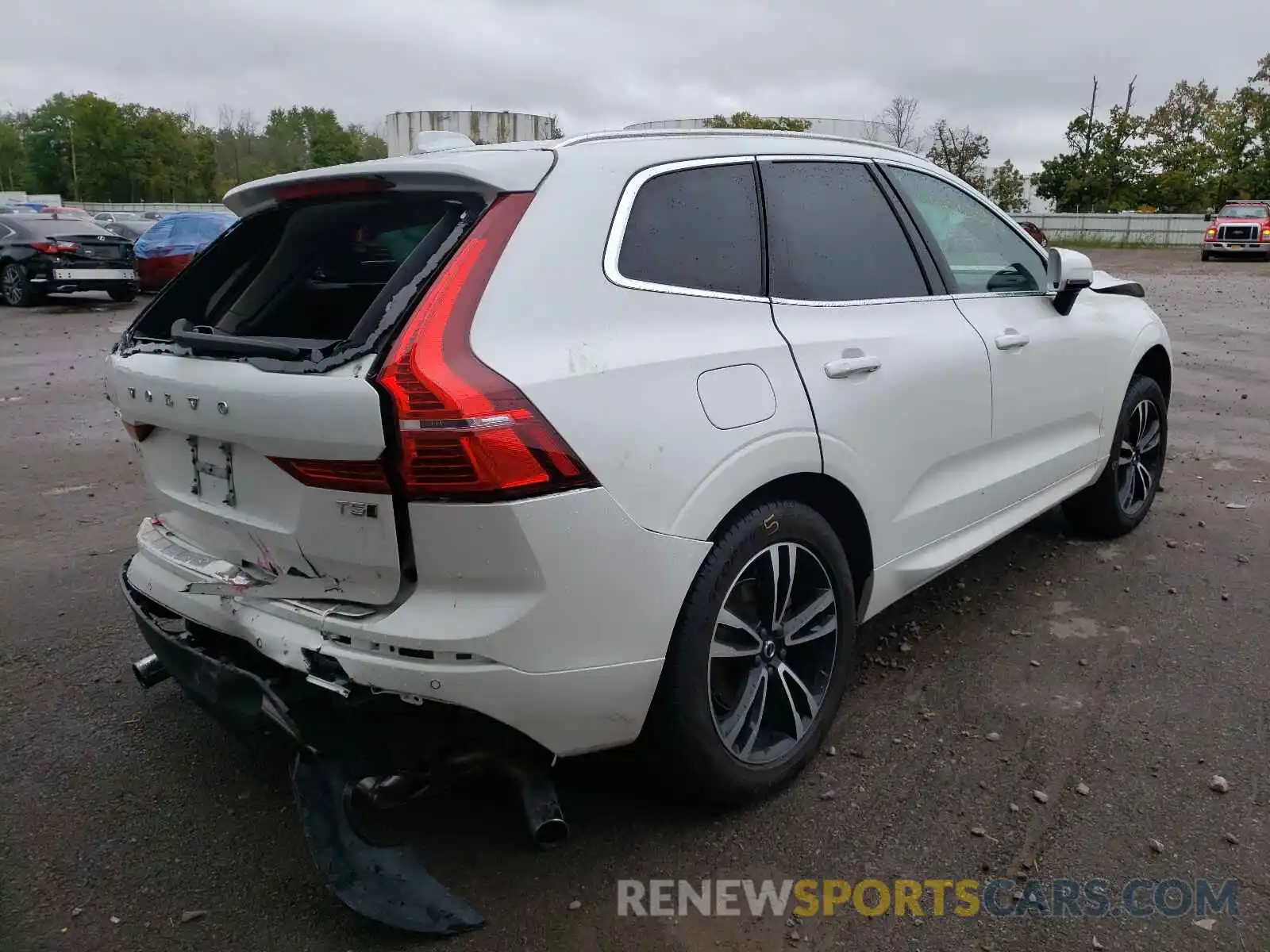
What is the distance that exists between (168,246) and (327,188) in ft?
58.1

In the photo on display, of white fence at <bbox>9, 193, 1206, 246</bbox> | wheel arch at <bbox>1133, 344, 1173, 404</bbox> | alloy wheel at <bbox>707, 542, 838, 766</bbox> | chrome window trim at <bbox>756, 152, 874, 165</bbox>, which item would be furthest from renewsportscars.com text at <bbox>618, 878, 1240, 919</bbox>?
white fence at <bbox>9, 193, 1206, 246</bbox>

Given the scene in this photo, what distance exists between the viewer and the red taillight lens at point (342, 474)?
2262 mm

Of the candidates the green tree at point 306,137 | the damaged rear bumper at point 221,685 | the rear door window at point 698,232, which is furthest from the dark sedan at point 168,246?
the green tree at point 306,137

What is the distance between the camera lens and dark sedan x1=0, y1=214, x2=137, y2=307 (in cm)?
1744

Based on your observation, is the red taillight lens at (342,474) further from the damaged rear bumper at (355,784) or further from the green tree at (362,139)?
the green tree at (362,139)

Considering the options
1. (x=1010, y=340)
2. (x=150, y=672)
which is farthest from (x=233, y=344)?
(x=1010, y=340)

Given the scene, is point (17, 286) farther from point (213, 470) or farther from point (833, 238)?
point (833, 238)

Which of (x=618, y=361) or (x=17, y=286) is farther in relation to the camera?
(x=17, y=286)

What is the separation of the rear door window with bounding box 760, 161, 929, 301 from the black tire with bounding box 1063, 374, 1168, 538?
1.90m

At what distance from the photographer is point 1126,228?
139 feet

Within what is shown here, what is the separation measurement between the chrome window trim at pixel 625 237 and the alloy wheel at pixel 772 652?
2.30 ft

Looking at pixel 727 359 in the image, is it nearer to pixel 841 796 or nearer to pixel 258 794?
pixel 841 796

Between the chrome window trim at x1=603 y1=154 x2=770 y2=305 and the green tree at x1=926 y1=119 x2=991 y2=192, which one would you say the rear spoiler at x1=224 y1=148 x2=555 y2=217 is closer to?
the chrome window trim at x1=603 y1=154 x2=770 y2=305

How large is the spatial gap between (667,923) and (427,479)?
1210 millimetres
